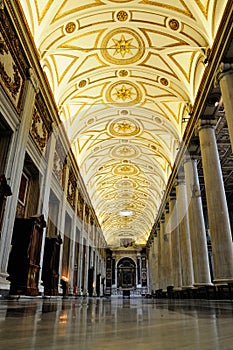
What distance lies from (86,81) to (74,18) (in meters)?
3.14

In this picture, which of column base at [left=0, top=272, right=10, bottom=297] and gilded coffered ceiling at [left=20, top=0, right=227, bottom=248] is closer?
column base at [left=0, top=272, right=10, bottom=297]

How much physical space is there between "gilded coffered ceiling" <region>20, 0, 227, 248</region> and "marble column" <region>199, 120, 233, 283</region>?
318cm

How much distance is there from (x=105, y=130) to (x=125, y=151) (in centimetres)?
319

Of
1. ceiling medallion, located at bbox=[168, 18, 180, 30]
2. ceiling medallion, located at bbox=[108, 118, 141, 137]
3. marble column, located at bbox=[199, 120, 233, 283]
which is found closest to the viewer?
marble column, located at bbox=[199, 120, 233, 283]

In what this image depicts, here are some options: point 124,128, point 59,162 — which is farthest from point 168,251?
point 59,162

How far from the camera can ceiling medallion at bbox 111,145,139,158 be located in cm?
1783

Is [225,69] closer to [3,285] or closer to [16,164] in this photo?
[16,164]

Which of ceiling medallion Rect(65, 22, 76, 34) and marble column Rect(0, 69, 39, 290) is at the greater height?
ceiling medallion Rect(65, 22, 76, 34)

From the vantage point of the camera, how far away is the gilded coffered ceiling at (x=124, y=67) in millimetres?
8258

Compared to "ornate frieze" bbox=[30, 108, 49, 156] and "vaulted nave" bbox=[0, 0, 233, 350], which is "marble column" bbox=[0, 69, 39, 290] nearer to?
"vaulted nave" bbox=[0, 0, 233, 350]

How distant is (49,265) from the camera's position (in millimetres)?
9461

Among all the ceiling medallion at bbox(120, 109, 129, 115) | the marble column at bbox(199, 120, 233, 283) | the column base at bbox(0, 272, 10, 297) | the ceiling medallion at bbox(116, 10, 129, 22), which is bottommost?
the column base at bbox(0, 272, 10, 297)

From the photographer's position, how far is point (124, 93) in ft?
41.9

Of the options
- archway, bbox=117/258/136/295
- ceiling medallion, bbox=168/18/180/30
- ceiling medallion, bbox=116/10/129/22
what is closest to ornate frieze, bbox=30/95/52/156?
ceiling medallion, bbox=116/10/129/22
